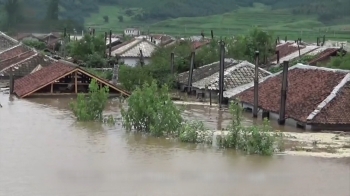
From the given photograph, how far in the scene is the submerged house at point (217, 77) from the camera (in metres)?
32.8

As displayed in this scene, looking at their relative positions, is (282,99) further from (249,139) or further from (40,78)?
(40,78)

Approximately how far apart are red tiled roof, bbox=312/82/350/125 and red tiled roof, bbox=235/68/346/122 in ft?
1.35

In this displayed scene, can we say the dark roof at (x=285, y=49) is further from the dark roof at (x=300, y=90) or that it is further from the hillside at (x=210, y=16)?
the hillside at (x=210, y=16)

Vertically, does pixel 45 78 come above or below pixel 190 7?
below

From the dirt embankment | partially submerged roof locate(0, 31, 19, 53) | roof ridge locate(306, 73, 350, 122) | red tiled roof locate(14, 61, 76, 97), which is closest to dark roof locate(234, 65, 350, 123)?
roof ridge locate(306, 73, 350, 122)

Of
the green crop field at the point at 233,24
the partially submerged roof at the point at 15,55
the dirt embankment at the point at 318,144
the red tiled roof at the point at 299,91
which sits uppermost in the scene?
the green crop field at the point at 233,24

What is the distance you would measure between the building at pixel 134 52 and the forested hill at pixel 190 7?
39.3 metres

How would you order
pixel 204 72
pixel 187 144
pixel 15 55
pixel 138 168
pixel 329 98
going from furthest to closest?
pixel 15 55 → pixel 204 72 → pixel 329 98 → pixel 187 144 → pixel 138 168

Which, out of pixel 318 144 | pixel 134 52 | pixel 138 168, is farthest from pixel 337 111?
pixel 134 52

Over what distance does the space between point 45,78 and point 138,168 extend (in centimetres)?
1579

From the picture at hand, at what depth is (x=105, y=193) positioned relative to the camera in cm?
1565

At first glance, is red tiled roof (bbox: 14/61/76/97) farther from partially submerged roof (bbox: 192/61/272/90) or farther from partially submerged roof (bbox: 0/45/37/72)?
partially submerged roof (bbox: 0/45/37/72)

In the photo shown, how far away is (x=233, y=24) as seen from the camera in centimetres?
9294

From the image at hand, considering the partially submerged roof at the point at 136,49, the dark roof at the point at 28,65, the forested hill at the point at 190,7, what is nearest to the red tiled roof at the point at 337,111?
the dark roof at the point at 28,65
